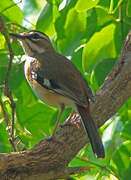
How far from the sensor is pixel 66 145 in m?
4.01

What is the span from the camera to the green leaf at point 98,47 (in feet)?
13.8

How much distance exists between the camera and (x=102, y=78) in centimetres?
439

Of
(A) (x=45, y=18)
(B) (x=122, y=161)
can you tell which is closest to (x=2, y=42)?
(A) (x=45, y=18)

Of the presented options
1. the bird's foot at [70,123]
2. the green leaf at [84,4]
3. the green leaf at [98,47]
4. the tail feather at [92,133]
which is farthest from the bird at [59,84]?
the green leaf at [84,4]

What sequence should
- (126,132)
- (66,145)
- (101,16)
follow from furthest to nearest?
(101,16)
(66,145)
(126,132)

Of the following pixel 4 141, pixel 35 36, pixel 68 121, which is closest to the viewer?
pixel 4 141

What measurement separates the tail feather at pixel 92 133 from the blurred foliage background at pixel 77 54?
0.40ft

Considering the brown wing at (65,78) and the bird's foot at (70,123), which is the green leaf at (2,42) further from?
the bird's foot at (70,123)

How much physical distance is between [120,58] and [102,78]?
12.8 inches

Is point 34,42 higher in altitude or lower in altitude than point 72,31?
lower

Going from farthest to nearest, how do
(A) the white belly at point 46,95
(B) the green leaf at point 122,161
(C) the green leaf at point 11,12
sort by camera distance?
1. (A) the white belly at point 46,95
2. (C) the green leaf at point 11,12
3. (B) the green leaf at point 122,161

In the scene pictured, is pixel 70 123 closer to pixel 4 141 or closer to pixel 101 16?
pixel 4 141

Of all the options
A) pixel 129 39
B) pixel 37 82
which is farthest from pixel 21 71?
pixel 129 39

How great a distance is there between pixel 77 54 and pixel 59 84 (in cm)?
38
